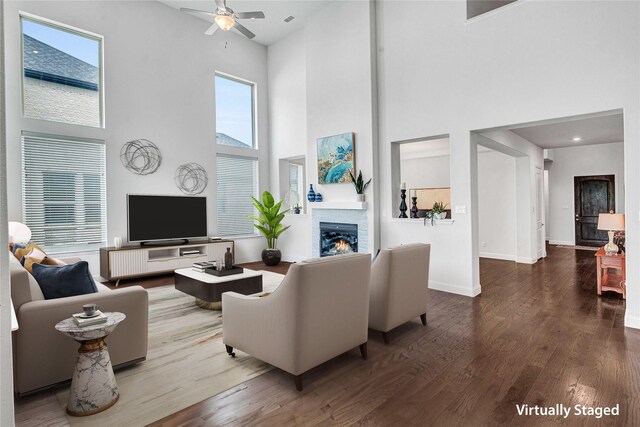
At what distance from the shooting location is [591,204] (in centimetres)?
943

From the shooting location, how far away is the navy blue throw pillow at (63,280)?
2467 millimetres

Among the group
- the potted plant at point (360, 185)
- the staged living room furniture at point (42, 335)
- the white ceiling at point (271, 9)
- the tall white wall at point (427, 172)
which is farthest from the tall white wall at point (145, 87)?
the tall white wall at point (427, 172)

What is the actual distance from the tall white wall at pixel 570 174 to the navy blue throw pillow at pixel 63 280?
11.4 meters

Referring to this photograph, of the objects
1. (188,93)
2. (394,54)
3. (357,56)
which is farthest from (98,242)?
(394,54)

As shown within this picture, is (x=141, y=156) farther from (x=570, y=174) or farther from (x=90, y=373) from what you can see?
(x=570, y=174)

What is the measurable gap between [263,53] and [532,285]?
738cm

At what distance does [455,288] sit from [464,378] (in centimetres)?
258

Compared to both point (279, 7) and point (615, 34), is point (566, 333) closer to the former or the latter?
point (615, 34)

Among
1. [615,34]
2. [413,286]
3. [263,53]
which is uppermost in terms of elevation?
[263,53]

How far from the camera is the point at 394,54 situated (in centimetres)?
554

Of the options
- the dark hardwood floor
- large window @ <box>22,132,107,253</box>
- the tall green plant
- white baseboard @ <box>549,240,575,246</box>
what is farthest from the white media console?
Answer: white baseboard @ <box>549,240,575,246</box>

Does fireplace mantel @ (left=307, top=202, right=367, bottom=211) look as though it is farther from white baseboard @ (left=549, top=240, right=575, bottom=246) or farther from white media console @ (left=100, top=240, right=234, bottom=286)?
white baseboard @ (left=549, top=240, right=575, bottom=246)

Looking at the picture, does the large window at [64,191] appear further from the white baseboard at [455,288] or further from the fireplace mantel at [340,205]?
the white baseboard at [455,288]

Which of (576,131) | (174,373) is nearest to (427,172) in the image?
(576,131)
